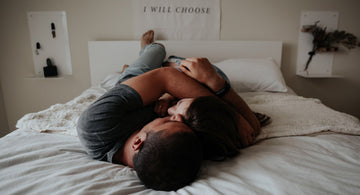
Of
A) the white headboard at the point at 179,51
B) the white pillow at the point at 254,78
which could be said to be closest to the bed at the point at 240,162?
the white pillow at the point at 254,78

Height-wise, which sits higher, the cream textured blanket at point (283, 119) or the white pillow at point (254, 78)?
the white pillow at point (254, 78)

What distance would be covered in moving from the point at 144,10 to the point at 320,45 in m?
1.81

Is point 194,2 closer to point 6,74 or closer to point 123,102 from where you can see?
point 123,102

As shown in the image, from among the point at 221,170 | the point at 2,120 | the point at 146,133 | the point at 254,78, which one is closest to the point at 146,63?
the point at 146,133

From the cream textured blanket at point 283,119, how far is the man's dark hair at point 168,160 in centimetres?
40

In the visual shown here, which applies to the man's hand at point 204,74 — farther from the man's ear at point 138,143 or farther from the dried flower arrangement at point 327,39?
the dried flower arrangement at point 327,39

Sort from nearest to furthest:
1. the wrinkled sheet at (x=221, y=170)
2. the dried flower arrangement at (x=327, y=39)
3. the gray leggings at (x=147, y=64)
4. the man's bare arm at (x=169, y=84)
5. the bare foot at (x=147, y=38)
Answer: the wrinkled sheet at (x=221, y=170)
the man's bare arm at (x=169, y=84)
the gray leggings at (x=147, y=64)
the bare foot at (x=147, y=38)
the dried flower arrangement at (x=327, y=39)

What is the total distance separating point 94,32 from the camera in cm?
202

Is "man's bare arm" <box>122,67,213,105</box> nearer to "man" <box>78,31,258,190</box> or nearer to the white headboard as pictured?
"man" <box>78,31,258,190</box>

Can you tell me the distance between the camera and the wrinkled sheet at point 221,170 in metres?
0.51

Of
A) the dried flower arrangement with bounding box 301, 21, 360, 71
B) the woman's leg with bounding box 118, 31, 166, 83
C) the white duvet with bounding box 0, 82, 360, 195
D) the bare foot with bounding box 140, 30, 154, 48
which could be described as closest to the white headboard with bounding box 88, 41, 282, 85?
the bare foot with bounding box 140, 30, 154, 48

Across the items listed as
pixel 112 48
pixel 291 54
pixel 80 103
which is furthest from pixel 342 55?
pixel 80 103

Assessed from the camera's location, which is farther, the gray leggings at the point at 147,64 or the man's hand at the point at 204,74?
the gray leggings at the point at 147,64

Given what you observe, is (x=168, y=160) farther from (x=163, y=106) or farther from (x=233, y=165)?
(x=163, y=106)
